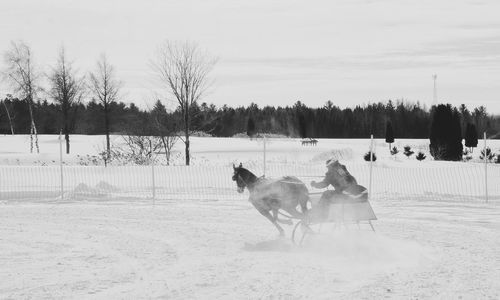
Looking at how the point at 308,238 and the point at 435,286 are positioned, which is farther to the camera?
the point at 308,238

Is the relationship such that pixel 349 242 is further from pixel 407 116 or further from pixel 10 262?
pixel 407 116

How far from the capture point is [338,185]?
1162cm

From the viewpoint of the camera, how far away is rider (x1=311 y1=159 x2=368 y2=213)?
37.9ft

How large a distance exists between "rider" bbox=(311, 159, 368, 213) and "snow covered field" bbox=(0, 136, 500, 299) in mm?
871

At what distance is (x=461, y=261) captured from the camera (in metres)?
10.1

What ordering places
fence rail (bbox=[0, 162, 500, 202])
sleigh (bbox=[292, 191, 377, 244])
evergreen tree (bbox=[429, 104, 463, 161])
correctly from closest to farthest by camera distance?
sleigh (bbox=[292, 191, 377, 244]) < fence rail (bbox=[0, 162, 500, 202]) < evergreen tree (bbox=[429, 104, 463, 161])

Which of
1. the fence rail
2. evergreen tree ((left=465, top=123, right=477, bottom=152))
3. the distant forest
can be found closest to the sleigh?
the fence rail

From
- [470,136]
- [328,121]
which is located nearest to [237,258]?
[470,136]

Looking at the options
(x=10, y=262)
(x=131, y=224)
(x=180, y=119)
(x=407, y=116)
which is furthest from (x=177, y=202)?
(x=407, y=116)

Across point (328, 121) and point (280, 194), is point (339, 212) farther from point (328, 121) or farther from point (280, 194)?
point (328, 121)

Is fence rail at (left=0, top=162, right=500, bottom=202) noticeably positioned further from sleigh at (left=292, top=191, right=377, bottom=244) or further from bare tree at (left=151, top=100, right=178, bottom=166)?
sleigh at (left=292, top=191, right=377, bottom=244)

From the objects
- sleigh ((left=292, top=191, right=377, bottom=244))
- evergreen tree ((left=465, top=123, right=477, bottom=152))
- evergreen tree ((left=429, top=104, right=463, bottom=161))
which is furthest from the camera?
evergreen tree ((left=465, top=123, right=477, bottom=152))

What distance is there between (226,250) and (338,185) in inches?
95.8

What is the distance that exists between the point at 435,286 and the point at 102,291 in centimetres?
445
